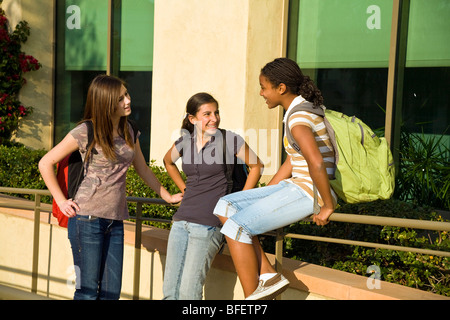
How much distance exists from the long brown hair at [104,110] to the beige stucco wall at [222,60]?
13.1 ft

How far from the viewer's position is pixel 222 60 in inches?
306

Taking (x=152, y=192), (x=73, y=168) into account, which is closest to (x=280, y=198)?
(x=73, y=168)

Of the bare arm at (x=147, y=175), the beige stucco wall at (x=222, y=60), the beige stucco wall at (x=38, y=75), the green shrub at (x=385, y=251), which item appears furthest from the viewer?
the beige stucco wall at (x=38, y=75)

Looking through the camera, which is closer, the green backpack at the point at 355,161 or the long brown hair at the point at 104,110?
the green backpack at the point at 355,161

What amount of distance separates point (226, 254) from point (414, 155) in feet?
11.2

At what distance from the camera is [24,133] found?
1091cm

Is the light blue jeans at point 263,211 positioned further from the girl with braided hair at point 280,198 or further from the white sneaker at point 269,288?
the white sneaker at point 269,288

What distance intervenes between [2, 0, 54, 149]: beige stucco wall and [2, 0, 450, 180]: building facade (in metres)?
2.24

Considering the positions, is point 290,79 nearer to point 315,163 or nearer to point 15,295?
point 315,163

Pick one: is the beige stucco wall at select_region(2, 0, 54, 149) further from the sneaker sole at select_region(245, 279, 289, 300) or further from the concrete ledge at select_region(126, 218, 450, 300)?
the sneaker sole at select_region(245, 279, 289, 300)

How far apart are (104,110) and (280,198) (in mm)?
1144

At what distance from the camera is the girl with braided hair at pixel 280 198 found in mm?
3327

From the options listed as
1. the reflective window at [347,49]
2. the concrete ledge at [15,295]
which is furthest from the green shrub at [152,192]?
the concrete ledge at [15,295]

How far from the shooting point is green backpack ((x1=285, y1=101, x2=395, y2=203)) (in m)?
3.44
